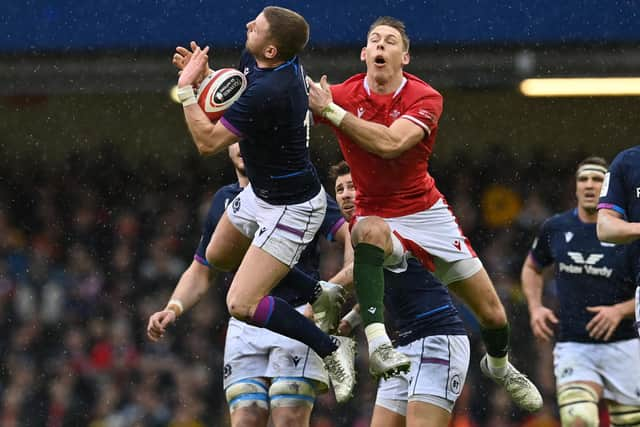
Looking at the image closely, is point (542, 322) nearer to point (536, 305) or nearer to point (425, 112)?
point (536, 305)

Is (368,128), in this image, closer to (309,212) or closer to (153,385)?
(309,212)

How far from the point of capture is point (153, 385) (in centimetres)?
1351

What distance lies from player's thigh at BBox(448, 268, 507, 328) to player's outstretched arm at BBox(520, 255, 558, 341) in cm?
227

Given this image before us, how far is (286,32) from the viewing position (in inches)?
272

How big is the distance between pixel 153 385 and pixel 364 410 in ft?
7.33

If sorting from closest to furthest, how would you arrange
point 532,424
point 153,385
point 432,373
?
point 432,373 → point 532,424 → point 153,385

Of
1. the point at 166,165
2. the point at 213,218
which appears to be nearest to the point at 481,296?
the point at 213,218

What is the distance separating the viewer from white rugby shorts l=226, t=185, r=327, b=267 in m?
7.02

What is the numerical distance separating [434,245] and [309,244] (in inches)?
34.2

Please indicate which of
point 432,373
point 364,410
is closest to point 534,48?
point 364,410

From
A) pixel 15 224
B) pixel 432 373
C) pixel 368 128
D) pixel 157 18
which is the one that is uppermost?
pixel 157 18

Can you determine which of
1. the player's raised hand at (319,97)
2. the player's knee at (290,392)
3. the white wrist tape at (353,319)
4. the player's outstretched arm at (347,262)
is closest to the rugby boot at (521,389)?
the white wrist tape at (353,319)

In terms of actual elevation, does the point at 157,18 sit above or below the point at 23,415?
above

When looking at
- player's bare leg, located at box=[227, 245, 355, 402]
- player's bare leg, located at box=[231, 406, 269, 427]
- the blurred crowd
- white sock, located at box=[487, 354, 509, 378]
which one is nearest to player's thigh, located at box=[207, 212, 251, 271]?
player's bare leg, located at box=[227, 245, 355, 402]
